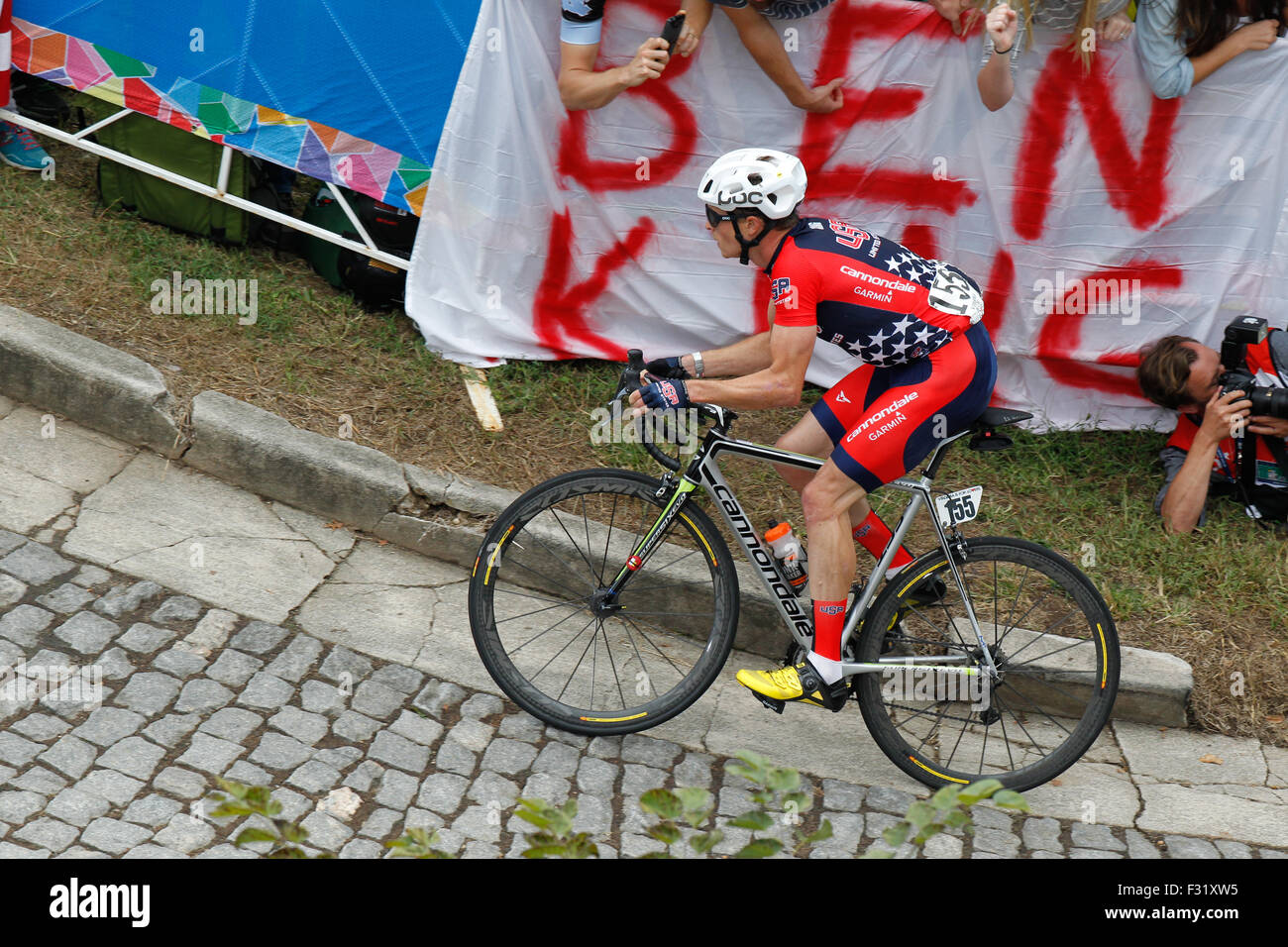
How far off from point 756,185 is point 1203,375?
2532 mm

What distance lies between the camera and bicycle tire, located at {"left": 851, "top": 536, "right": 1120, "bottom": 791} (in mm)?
4195

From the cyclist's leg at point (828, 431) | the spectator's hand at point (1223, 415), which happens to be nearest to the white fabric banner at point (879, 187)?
the spectator's hand at point (1223, 415)

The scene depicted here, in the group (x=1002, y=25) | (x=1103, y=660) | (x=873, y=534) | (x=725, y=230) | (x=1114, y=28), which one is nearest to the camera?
(x=725, y=230)

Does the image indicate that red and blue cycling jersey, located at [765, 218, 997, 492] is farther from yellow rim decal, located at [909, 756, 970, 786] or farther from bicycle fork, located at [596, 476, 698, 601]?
yellow rim decal, located at [909, 756, 970, 786]

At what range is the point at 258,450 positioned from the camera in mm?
5219

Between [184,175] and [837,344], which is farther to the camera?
[184,175]

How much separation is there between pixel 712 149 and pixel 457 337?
147 centimetres

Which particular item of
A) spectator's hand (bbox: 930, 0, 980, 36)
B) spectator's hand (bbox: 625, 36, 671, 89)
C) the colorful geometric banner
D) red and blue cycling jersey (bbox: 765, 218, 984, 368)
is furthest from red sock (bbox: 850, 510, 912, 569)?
the colorful geometric banner

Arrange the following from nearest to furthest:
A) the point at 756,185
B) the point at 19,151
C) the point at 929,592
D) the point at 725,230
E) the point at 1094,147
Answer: the point at 756,185
the point at 725,230
the point at 929,592
the point at 1094,147
the point at 19,151

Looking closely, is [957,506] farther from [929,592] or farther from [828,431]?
[828,431]

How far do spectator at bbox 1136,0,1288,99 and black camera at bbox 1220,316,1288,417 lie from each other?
105 cm

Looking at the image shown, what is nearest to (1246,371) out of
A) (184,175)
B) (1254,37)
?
(1254,37)

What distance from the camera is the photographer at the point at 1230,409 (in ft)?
17.3
